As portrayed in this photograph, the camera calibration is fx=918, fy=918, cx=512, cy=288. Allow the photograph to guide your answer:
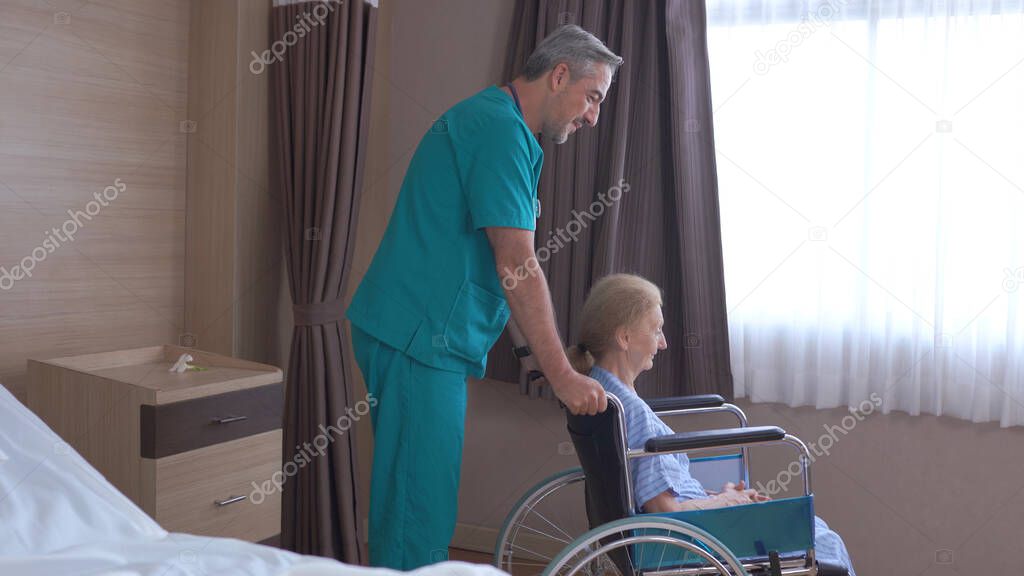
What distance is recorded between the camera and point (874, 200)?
272 cm

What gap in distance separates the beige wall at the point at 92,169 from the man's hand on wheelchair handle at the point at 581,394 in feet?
4.67

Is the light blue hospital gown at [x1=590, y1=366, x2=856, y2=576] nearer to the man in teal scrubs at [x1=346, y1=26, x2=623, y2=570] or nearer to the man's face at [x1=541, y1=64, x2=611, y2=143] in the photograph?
the man in teal scrubs at [x1=346, y1=26, x2=623, y2=570]

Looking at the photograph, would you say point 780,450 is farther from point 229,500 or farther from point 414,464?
point 229,500

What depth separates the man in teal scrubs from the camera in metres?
1.85

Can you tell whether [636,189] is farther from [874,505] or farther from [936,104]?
[874,505]

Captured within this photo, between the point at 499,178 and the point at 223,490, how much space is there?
1.07 metres

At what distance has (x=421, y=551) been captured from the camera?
6.18 ft

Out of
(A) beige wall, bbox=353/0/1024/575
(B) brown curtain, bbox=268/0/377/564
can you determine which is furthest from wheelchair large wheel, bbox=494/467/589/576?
(B) brown curtain, bbox=268/0/377/564

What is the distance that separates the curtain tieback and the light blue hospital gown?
111 centimetres
